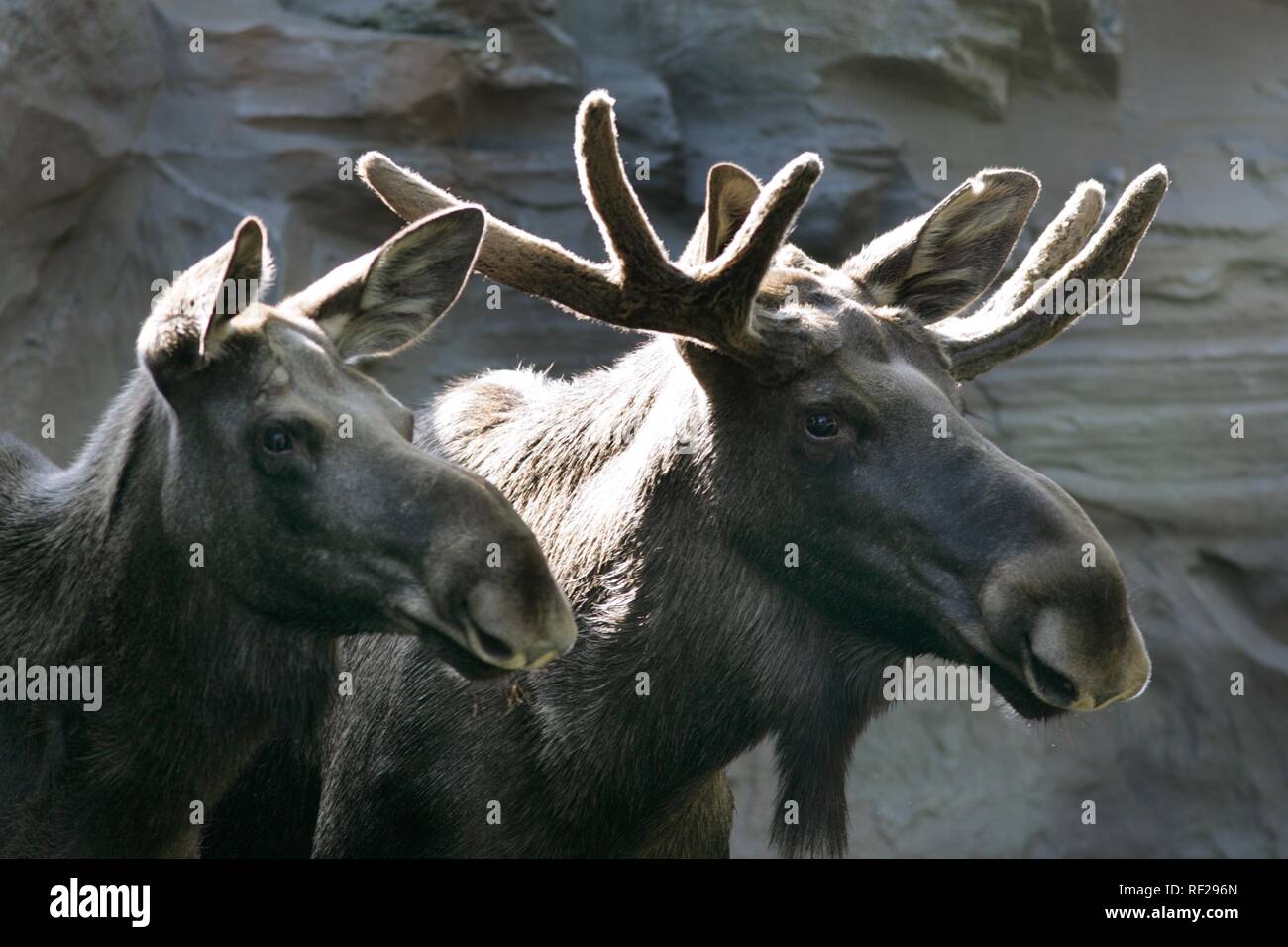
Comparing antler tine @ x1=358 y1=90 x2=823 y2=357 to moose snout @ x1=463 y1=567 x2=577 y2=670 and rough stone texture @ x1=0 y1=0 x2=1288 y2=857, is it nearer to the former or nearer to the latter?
moose snout @ x1=463 y1=567 x2=577 y2=670

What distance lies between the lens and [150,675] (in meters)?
3.85

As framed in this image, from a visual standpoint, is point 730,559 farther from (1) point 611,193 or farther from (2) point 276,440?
(2) point 276,440

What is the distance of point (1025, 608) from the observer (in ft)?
12.1

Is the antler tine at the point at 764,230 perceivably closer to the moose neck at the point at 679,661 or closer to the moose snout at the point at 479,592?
the moose neck at the point at 679,661

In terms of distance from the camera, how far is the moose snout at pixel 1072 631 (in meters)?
3.63

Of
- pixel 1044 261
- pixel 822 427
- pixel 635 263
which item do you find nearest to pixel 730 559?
pixel 822 427

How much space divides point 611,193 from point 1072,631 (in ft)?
4.74

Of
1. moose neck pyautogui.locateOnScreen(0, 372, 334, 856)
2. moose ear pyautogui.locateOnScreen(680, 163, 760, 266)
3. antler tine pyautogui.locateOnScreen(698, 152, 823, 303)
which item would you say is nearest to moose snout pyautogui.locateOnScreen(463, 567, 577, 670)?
moose neck pyautogui.locateOnScreen(0, 372, 334, 856)

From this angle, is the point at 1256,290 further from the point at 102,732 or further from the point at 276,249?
the point at 102,732

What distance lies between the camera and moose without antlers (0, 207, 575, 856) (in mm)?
3541

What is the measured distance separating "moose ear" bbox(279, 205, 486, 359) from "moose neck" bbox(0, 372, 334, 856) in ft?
1.48

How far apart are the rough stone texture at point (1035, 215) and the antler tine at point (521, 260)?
3802mm

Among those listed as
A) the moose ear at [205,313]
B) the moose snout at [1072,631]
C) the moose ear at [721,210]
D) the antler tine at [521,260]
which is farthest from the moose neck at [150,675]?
the moose snout at [1072,631]
